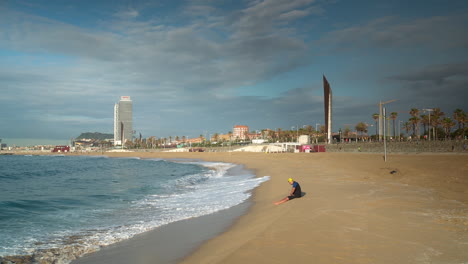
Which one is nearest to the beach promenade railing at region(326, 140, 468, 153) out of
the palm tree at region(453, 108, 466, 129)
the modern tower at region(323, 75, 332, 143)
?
the modern tower at region(323, 75, 332, 143)

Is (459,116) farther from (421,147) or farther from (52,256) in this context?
(52,256)

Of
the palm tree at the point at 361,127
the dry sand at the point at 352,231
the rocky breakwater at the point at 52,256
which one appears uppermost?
the palm tree at the point at 361,127

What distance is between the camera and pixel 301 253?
17.9 ft

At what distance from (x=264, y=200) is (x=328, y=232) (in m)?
6.00

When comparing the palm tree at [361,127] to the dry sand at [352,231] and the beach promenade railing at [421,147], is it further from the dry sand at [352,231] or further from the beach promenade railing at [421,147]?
the dry sand at [352,231]

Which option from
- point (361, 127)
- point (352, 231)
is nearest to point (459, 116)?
point (361, 127)

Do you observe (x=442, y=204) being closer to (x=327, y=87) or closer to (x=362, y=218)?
(x=362, y=218)

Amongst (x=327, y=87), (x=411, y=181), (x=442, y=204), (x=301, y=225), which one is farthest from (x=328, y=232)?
(x=327, y=87)

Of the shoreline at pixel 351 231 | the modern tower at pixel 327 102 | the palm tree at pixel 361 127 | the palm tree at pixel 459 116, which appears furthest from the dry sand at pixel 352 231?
the palm tree at pixel 361 127

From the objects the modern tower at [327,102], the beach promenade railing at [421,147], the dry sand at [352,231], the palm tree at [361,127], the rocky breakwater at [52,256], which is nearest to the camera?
the dry sand at [352,231]

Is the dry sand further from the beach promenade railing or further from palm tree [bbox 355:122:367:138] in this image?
palm tree [bbox 355:122:367:138]

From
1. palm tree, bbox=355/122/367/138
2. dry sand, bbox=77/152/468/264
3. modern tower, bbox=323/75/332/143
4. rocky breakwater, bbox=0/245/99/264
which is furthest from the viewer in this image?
palm tree, bbox=355/122/367/138

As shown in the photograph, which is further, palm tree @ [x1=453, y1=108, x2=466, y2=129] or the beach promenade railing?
palm tree @ [x1=453, y1=108, x2=466, y2=129]

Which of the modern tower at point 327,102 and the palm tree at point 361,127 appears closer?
the modern tower at point 327,102
